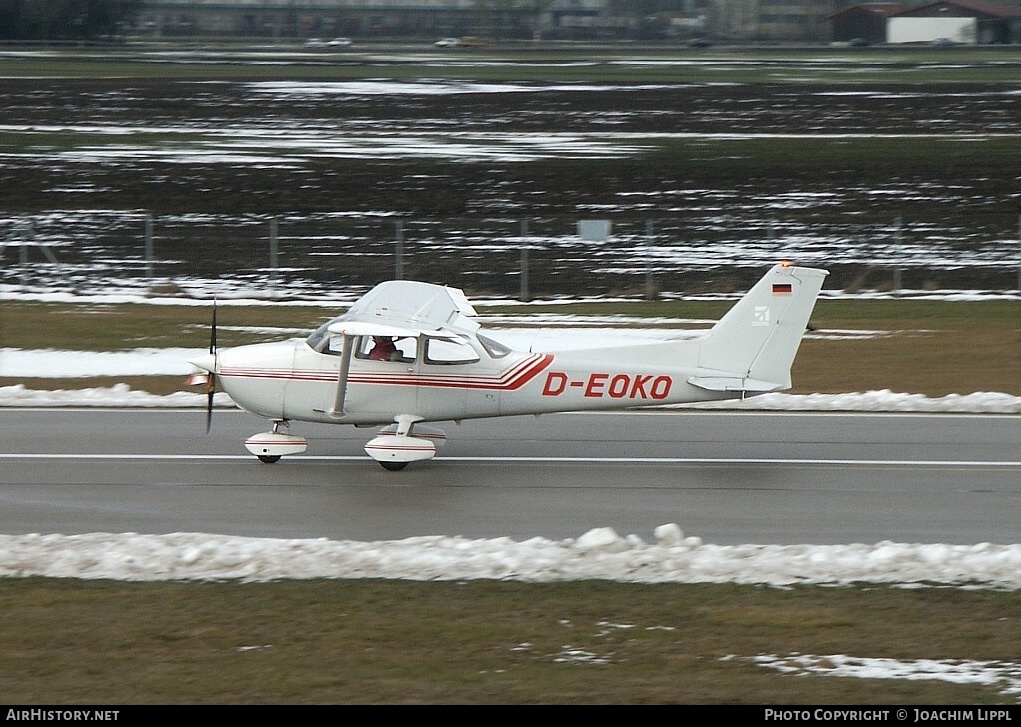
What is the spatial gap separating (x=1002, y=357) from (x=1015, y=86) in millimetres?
58871

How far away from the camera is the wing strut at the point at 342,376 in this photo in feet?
51.6

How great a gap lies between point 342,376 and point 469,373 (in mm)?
1537

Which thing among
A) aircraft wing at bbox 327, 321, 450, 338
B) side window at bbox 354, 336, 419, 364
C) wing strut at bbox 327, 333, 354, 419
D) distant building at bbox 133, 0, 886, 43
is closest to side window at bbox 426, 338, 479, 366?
side window at bbox 354, 336, 419, 364

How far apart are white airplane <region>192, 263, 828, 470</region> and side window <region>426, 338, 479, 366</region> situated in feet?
0.04

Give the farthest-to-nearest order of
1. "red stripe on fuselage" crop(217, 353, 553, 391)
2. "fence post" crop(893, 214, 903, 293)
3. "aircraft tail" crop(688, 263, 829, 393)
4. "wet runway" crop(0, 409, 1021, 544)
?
"fence post" crop(893, 214, 903, 293) < "red stripe on fuselage" crop(217, 353, 553, 391) < "aircraft tail" crop(688, 263, 829, 393) < "wet runway" crop(0, 409, 1021, 544)

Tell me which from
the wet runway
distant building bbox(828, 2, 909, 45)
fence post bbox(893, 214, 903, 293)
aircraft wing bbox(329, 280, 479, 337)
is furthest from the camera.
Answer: distant building bbox(828, 2, 909, 45)

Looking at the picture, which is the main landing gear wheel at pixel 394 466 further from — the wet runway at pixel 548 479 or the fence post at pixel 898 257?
the fence post at pixel 898 257

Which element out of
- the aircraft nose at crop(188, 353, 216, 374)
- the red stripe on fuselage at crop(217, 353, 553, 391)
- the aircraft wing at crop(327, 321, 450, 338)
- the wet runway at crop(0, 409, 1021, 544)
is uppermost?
the aircraft wing at crop(327, 321, 450, 338)

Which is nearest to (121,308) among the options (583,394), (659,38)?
(583,394)

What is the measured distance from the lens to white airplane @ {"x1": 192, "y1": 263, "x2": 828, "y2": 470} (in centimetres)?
1578

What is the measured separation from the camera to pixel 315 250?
35.8 m

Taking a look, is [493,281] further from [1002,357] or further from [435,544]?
[435,544]

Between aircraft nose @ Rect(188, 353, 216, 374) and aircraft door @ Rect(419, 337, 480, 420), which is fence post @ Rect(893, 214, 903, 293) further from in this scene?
aircraft nose @ Rect(188, 353, 216, 374)

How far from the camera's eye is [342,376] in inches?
621
